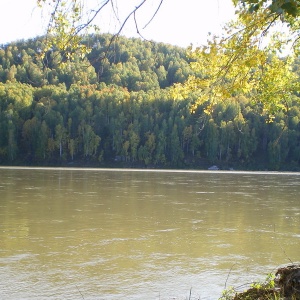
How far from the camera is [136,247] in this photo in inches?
456

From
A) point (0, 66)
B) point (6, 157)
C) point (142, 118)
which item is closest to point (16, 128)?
point (6, 157)

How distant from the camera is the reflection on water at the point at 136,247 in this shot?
8.41 m

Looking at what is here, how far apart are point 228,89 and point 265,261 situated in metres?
5.77

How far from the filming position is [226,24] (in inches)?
235

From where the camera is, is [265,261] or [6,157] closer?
Result: [265,261]

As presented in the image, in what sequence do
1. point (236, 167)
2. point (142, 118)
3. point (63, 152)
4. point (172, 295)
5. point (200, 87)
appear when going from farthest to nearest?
point (142, 118), point (63, 152), point (236, 167), point (172, 295), point (200, 87)

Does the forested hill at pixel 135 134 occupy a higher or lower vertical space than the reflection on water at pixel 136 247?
higher

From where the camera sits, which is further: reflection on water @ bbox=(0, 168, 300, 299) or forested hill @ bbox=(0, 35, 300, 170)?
forested hill @ bbox=(0, 35, 300, 170)

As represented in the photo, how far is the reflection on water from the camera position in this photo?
27.6 ft

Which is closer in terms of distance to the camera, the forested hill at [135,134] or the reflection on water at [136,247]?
the reflection on water at [136,247]

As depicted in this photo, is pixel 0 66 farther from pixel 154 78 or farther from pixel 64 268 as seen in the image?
pixel 64 268

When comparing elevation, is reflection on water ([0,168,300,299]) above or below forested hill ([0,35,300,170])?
below

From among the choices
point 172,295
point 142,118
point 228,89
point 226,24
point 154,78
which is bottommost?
point 172,295

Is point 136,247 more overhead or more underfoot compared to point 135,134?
more underfoot
